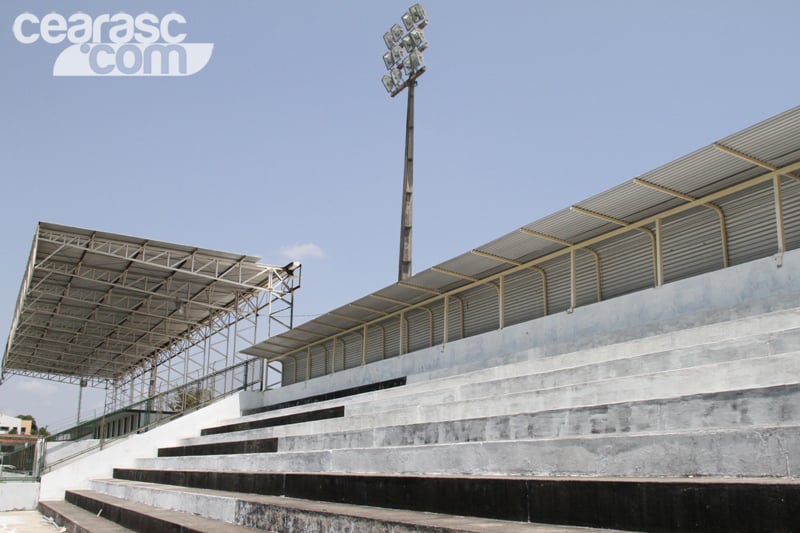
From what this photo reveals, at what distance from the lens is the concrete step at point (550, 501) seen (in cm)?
251

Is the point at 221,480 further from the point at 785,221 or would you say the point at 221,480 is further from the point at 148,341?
the point at 148,341

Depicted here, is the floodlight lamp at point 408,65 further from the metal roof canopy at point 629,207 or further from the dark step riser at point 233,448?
the dark step riser at point 233,448

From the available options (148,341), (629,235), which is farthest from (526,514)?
(148,341)

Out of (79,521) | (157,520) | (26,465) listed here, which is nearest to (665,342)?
(157,520)

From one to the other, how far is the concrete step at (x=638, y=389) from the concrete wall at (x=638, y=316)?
3060mm

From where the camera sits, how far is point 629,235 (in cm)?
1192

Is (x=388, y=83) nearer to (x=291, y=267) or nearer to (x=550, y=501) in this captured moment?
(x=291, y=267)

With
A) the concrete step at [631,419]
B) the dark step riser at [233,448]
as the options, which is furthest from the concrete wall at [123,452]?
the concrete step at [631,419]

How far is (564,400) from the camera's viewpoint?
5168mm

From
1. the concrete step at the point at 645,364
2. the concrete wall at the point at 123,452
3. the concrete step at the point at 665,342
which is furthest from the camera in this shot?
the concrete wall at the point at 123,452

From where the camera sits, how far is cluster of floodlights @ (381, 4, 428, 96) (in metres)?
25.7

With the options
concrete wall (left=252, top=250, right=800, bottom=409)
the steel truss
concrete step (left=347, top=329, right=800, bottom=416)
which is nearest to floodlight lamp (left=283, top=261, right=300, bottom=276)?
the steel truss

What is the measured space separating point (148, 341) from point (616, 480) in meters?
34.5

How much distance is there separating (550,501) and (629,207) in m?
8.32
